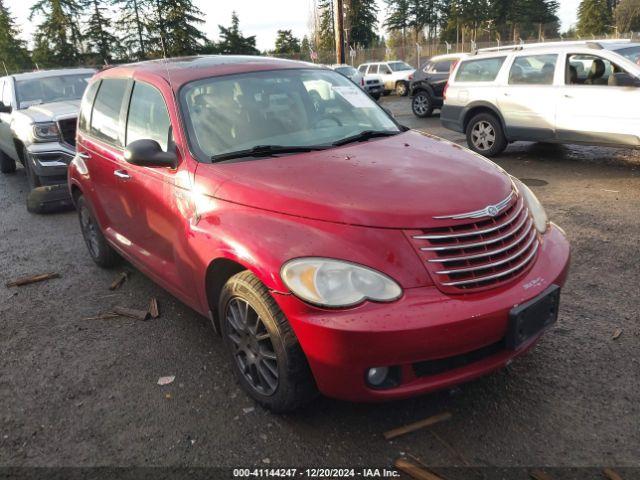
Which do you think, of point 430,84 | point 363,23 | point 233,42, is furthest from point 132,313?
point 363,23

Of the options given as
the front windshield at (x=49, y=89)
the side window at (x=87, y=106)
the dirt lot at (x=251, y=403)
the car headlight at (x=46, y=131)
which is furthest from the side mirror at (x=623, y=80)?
the front windshield at (x=49, y=89)

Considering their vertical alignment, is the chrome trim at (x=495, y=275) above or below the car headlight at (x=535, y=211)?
below

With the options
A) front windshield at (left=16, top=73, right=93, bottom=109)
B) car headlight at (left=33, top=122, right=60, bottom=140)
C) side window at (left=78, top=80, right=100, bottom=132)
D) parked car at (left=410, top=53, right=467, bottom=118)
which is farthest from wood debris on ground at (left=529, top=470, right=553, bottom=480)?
parked car at (left=410, top=53, right=467, bottom=118)

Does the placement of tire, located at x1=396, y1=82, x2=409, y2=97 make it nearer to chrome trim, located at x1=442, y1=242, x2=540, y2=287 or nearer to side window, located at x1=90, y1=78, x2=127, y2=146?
side window, located at x1=90, y1=78, x2=127, y2=146

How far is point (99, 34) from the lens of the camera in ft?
179

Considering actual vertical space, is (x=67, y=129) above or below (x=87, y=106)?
below

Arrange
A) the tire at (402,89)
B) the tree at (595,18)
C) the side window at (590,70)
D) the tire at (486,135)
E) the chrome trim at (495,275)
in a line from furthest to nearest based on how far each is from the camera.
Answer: the tree at (595,18), the tire at (402,89), the tire at (486,135), the side window at (590,70), the chrome trim at (495,275)

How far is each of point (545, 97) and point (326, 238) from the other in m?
7.03

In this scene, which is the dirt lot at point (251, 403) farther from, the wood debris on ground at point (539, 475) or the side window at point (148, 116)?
the side window at point (148, 116)

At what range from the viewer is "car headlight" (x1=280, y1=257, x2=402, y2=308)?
2.29 metres

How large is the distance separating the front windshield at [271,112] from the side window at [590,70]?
205 inches

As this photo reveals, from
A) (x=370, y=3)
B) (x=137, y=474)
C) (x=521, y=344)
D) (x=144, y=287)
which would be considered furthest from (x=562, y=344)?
(x=370, y=3)

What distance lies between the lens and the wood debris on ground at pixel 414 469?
7.56 ft

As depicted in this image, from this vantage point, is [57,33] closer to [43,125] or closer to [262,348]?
[43,125]
